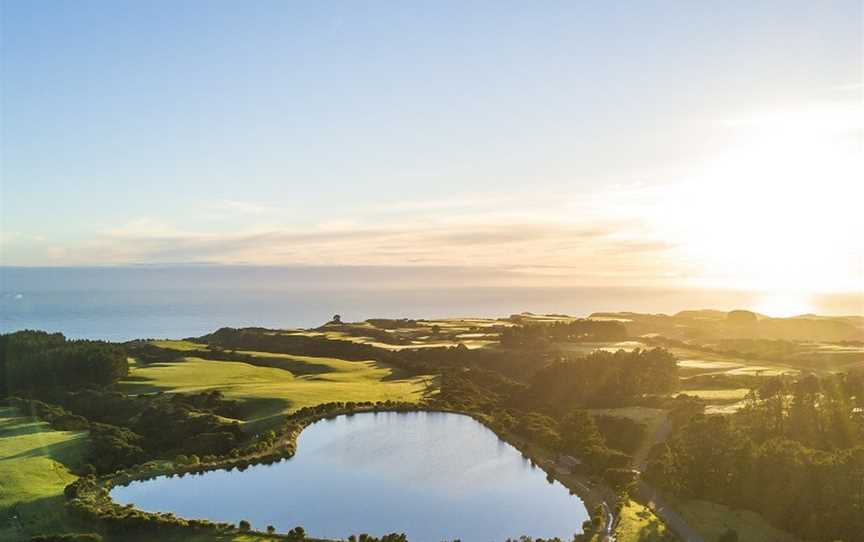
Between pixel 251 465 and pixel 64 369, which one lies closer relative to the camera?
pixel 251 465

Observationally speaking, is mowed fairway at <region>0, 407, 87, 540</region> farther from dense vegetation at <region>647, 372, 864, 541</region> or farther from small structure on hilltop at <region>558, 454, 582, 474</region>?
dense vegetation at <region>647, 372, 864, 541</region>

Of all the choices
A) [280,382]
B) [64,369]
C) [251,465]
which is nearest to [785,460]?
[251,465]

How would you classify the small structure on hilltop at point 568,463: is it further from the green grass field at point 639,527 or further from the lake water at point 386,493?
the green grass field at point 639,527

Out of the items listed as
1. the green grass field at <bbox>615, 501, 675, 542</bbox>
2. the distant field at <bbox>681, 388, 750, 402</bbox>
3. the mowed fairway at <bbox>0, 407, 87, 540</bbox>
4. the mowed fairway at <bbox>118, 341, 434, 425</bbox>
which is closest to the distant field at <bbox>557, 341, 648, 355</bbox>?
the mowed fairway at <bbox>118, 341, 434, 425</bbox>

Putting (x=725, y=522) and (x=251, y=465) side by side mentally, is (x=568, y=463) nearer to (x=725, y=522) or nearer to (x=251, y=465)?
(x=725, y=522)

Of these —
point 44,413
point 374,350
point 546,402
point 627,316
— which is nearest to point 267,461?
point 44,413

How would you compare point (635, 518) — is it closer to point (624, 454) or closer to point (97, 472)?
point (624, 454)

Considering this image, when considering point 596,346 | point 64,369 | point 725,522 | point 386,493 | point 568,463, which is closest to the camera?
point 725,522
